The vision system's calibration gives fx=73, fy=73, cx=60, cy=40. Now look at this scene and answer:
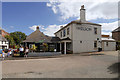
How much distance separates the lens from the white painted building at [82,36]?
15.4 metres

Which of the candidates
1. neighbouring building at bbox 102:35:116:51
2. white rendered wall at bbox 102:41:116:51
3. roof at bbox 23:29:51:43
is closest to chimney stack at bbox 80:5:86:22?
neighbouring building at bbox 102:35:116:51

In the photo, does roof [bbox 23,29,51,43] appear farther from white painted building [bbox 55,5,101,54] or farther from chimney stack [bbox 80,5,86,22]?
chimney stack [bbox 80,5,86,22]

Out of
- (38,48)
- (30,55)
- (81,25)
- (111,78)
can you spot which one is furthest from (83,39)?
(111,78)

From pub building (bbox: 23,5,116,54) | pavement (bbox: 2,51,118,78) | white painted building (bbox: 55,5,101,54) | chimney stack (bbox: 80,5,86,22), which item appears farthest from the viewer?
chimney stack (bbox: 80,5,86,22)

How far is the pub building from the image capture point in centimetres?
1492

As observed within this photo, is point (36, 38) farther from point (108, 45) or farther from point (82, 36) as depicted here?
point (108, 45)

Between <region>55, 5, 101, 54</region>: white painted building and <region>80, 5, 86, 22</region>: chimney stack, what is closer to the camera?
<region>55, 5, 101, 54</region>: white painted building

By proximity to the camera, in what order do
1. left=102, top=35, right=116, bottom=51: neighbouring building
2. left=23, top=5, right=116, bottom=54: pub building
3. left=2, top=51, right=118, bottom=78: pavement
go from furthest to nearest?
left=102, top=35, right=116, bottom=51: neighbouring building → left=23, top=5, right=116, bottom=54: pub building → left=2, top=51, right=118, bottom=78: pavement

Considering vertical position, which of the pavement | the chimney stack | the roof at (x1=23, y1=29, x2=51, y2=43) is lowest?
the pavement

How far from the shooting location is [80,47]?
15.9m

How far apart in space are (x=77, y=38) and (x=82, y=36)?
1375mm

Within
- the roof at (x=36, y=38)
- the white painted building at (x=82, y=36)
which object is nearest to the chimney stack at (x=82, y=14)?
the white painted building at (x=82, y=36)

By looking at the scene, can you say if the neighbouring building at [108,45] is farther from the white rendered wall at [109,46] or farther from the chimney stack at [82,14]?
the chimney stack at [82,14]

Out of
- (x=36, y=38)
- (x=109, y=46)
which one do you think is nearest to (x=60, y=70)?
(x=36, y=38)
